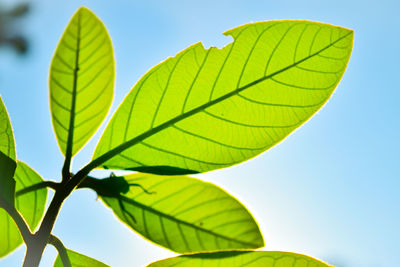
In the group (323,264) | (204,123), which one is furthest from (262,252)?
(204,123)

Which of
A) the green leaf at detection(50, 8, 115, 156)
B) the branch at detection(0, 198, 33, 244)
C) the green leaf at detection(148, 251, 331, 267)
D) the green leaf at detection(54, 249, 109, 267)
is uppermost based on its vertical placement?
the green leaf at detection(50, 8, 115, 156)

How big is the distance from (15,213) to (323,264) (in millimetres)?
437

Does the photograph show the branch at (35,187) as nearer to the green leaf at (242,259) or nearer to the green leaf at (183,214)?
the green leaf at (183,214)

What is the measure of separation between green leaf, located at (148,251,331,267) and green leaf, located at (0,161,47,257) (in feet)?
0.67

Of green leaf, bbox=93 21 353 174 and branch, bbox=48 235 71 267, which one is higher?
green leaf, bbox=93 21 353 174

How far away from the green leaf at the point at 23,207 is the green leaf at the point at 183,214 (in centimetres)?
10

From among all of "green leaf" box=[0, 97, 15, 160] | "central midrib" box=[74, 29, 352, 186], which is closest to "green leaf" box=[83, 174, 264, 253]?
Answer: "central midrib" box=[74, 29, 352, 186]

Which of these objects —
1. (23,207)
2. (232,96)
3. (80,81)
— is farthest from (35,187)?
(232,96)

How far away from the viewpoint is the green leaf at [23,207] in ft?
2.20

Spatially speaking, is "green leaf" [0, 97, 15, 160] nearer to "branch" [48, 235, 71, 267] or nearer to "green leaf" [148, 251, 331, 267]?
"branch" [48, 235, 71, 267]

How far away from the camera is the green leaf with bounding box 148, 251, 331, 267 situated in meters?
0.66

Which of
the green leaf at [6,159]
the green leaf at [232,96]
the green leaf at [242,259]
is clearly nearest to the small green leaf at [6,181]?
the green leaf at [6,159]

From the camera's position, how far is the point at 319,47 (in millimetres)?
664

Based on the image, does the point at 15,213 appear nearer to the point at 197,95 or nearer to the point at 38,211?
the point at 38,211
